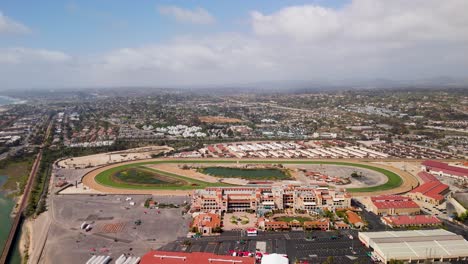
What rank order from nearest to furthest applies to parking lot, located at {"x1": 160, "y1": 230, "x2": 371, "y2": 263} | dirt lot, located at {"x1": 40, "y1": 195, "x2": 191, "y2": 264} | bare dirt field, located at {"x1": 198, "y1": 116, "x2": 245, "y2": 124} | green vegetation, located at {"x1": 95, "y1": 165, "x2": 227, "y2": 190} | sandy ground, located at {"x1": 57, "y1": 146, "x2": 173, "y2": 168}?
1. parking lot, located at {"x1": 160, "y1": 230, "x2": 371, "y2": 263}
2. dirt lot, located at {"x1": 40, "y1": 195, "x2": 191, "y2": 264}
3. green vegetation, located at {"x1": 95, "y1": 165, "x2": 227, "y2": 190}
4. sandy ground, located at {"x1": 57, "y1": 146, "x2": 173, "y2": 168}
5. bare dirt field, located at {"x1": 198, "y1": 116, "x2": 245, "y2": 124}

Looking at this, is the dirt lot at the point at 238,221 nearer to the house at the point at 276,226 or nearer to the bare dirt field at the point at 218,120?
the house at the point at 276,226

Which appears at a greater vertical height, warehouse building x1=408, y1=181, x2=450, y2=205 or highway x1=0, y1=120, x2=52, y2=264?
warehouse building x1=408, y1=181, x2=450, y2=205

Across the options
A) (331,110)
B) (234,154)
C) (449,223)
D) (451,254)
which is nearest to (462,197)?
(449,223)

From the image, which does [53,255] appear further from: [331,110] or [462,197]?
[331,110]

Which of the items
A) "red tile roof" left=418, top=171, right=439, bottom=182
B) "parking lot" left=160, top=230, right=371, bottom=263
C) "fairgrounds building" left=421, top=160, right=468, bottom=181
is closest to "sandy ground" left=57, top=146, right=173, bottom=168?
"parking lot" left=160, top=230, right=371, bottom=263

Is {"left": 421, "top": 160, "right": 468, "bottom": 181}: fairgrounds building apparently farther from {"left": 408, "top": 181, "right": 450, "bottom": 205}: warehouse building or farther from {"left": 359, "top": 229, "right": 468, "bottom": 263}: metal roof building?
{"left": 359, "top": 229, "right": 468, "bottom": 263}: metal roof building
